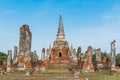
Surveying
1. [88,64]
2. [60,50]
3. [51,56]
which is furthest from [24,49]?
[60,50]

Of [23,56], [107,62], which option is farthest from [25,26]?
[107,62]

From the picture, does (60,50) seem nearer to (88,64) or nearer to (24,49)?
(88,64)

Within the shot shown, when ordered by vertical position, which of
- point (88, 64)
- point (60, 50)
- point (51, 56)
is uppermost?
point (60, 50)

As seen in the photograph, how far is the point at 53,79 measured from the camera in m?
18.8

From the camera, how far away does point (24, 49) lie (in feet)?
75.8

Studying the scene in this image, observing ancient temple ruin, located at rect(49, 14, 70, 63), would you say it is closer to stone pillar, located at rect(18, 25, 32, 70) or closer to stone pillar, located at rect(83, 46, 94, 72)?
stone pillar, located at rect(83, 46, 94, 72)

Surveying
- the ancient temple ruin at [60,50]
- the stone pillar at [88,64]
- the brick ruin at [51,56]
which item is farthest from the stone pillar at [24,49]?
the ancient temple ruin at [60,50]

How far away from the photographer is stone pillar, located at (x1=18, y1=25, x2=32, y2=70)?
75.1ft

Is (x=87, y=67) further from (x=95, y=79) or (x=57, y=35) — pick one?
(x=57, y=35)

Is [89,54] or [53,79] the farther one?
[89,54]

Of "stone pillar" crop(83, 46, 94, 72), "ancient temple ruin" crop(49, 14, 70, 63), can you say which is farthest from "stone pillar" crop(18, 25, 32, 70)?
"ancient temple ruin" crop(49, 14, 70, 63)

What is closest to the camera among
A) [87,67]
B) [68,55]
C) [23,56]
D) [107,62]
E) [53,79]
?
[53,79]

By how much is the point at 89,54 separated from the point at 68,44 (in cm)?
2442

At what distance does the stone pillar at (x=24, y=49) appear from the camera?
75.1ft
